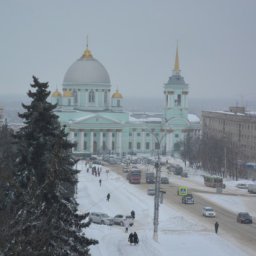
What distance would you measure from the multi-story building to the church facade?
2848 millimetres

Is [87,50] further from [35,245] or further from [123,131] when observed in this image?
[35,245]

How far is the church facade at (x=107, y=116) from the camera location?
98875 millimetres

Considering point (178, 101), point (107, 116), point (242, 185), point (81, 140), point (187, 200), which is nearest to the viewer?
point (187, 200)

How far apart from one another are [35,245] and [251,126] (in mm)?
78762

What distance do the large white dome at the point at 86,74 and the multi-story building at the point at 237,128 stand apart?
14.7 metres

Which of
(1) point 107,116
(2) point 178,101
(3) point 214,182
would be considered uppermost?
(2) point 178,101

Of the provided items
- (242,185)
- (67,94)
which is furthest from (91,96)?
(242,185)

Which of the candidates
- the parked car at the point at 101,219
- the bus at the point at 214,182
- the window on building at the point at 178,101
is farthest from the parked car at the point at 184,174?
the window on building at the point at 178,101

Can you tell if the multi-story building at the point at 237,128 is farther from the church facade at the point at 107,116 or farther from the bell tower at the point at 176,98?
the bell tower at the point at 176,98

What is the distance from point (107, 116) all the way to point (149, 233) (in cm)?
6845

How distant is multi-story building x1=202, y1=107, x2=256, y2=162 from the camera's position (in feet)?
286

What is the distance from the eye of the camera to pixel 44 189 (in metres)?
16.6

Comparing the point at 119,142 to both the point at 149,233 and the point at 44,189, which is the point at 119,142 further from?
the point at 44,189

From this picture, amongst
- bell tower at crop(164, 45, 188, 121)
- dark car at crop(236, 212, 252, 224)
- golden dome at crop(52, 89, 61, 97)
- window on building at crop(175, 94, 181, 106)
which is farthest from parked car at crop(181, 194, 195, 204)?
golden dome at crop(52, 89, 61, 97)
